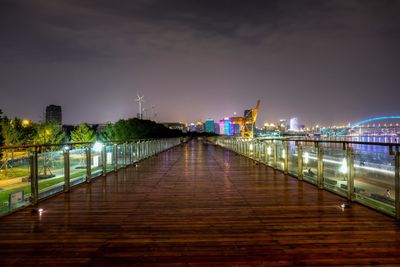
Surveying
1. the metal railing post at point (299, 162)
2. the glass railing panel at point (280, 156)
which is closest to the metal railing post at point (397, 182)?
the metal railing post at point (299, 162)

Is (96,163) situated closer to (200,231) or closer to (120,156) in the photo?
(120,156)

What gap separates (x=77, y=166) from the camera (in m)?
7.44

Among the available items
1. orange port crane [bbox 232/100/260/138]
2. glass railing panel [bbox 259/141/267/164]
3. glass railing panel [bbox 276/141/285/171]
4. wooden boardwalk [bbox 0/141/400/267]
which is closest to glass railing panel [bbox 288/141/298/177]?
glass railing panel [bbox 276/141/285/171]

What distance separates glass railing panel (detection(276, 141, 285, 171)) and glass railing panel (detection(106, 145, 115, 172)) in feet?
16.6

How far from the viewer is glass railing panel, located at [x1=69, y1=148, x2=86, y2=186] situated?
7.03 metres

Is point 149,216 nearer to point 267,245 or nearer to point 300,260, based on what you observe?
point 267,245

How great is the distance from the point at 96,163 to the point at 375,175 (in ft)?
21.8

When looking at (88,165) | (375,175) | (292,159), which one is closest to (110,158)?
(88,165)

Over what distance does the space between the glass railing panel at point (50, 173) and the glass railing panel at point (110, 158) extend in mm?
3271

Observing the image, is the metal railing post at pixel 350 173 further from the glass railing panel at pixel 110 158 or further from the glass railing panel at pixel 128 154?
the glass railing panel at pixel 128 154

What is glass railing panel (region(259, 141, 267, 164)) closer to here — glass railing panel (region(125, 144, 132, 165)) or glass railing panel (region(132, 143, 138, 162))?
glass railing panel (region(125, 144, 132, 165))

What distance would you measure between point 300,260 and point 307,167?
194 inches

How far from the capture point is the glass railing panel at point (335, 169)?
5.73 meters

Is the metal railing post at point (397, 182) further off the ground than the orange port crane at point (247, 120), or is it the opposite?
the orange port crane at point (247, 120)
